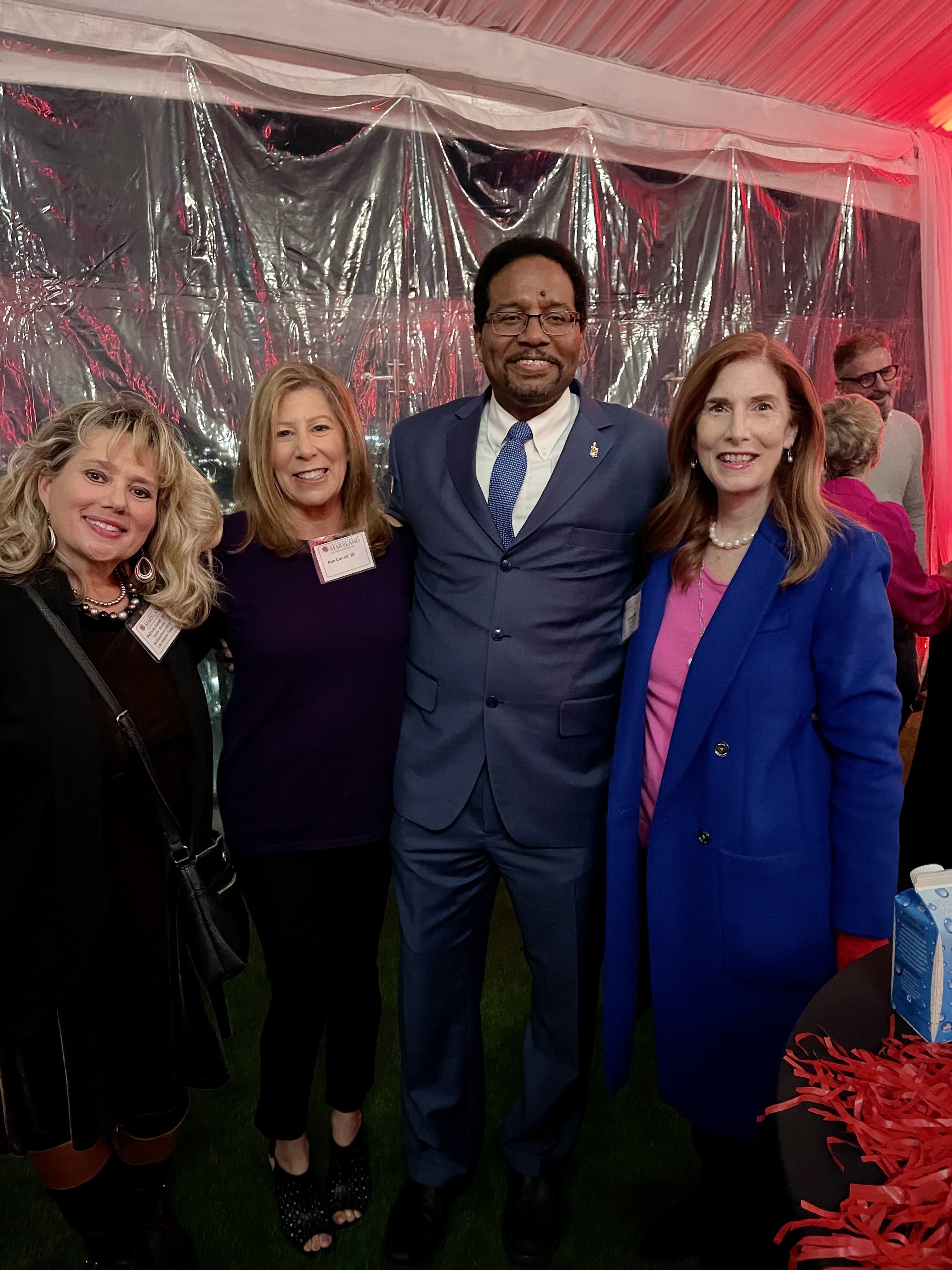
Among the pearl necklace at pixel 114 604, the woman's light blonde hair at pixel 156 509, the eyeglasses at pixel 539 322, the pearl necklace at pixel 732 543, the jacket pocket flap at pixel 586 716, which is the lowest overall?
the jacket pocket flap at pixel 586 716

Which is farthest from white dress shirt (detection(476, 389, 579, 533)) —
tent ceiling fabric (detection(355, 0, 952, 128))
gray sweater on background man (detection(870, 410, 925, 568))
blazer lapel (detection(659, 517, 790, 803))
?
gray sweater on background man (detection(870, 410, 925, 568))

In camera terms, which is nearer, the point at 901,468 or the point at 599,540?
the point at 599,540

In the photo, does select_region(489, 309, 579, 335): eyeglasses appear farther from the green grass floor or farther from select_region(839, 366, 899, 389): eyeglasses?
select_region(839, 366, 899, 389): eyeglasses

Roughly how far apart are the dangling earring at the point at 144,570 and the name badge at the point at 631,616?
94 centimetres

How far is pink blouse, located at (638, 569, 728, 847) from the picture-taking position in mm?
1667

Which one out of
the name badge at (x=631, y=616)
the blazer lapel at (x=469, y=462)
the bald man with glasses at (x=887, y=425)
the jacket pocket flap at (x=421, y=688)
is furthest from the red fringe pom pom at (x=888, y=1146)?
the bald man with glasses at (x=887, y=425)

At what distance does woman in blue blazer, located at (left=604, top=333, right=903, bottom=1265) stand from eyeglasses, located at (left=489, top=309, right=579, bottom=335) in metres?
0.34

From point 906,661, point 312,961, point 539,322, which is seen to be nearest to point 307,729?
point 312,961

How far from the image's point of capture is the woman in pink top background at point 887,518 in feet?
9.05

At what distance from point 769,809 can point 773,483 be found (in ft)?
1.92

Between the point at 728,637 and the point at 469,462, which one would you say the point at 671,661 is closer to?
the point at 728,637

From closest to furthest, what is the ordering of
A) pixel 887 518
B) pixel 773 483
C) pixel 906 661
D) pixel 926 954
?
1. pixel 926 954
2. pixel 773 483
3. pixel 887 518
4. pixel 906 661

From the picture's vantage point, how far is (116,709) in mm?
1584

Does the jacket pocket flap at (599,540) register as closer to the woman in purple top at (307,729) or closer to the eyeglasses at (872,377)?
the woman in purple top at (307,729)
